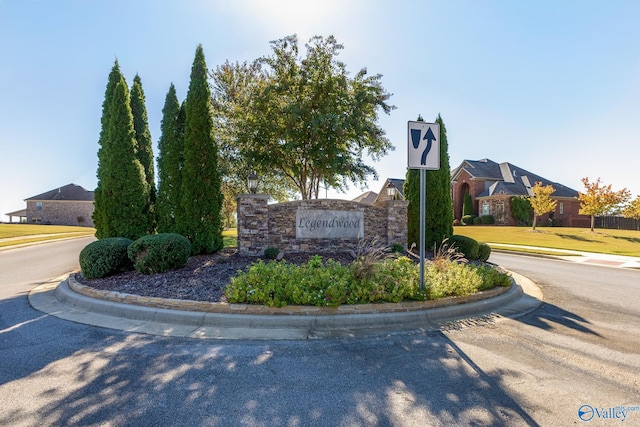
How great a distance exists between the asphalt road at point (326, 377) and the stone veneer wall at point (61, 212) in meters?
50.6

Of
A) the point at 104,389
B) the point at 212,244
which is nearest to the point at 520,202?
the point at 212,244

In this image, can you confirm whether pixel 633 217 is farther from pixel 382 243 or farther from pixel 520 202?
pixel 382 243

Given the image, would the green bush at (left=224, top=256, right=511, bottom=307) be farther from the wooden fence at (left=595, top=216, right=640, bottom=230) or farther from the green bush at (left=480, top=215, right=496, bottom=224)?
the wooden fence at (left=595, top=216, right=640, bottom=230)

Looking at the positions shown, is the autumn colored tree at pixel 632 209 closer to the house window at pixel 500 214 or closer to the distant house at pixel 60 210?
the house window at pixel 500 214

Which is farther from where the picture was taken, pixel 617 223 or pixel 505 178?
pixel 505 178

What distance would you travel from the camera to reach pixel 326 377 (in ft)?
10.6

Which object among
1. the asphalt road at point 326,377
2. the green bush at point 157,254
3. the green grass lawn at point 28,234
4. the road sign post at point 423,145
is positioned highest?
the road sign post at point 423,145

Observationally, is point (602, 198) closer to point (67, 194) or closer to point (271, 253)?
point (271, 253)

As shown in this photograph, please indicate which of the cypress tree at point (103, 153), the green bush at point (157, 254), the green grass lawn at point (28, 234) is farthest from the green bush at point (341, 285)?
the green grass lawn at point (28, 234)

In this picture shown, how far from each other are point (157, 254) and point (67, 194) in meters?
52.5

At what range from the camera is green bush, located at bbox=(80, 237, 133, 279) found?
7039 millimetres

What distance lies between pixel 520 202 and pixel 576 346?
3476cm

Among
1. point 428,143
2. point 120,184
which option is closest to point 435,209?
point 428,143

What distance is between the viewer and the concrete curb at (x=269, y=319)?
14.6 ft
